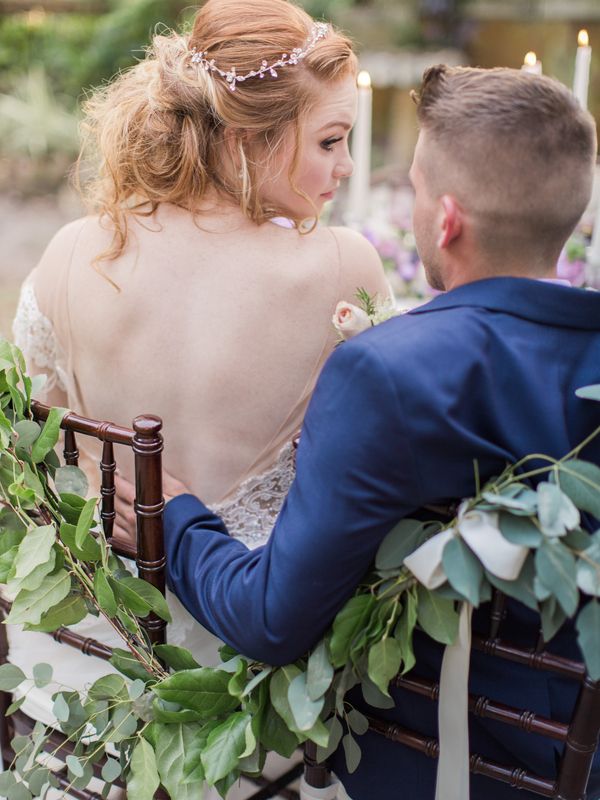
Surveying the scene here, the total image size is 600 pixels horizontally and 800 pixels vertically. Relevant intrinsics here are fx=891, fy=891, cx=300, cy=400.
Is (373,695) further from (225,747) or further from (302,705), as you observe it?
(225,747)

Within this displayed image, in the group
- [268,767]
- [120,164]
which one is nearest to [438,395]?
[120,164]

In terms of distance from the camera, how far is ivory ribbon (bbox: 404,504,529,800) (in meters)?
0.99

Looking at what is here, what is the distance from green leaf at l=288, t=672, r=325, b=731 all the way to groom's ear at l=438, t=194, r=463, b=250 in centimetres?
59

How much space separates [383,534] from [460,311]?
28 cm

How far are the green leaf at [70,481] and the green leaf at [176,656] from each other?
25cm

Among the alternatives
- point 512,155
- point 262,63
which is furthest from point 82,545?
point 262,63

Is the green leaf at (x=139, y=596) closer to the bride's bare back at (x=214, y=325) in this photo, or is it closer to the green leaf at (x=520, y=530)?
the bride's bare back at (x=214, y=325)

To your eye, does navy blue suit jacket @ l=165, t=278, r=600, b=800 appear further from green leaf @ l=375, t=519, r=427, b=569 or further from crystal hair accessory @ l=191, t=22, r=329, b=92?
crystal hair accessory @ l=191, t=22, r=329, b=92

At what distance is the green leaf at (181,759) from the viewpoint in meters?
1.20

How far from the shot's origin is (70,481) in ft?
4.23

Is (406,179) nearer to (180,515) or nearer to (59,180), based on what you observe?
(180,515)

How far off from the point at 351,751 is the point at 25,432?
634mm

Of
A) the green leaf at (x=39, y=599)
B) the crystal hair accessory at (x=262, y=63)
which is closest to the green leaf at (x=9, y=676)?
the green leaf at (x=39, y=599)

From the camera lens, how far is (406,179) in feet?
9.06
